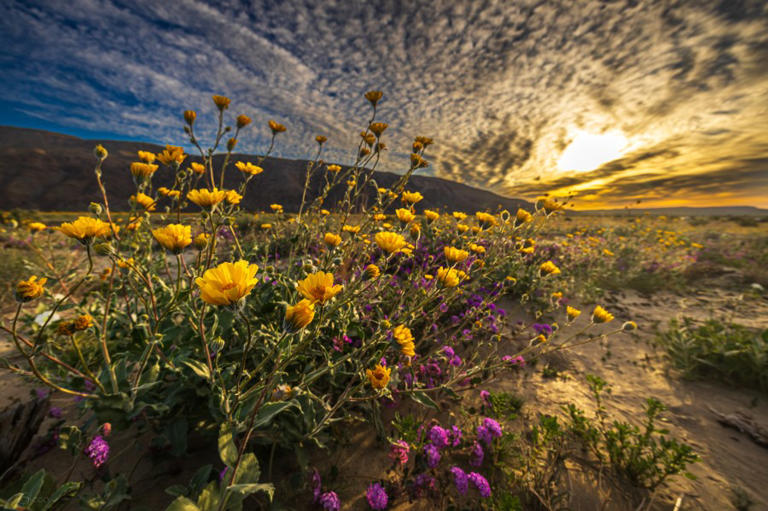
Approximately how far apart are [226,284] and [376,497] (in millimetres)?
1539

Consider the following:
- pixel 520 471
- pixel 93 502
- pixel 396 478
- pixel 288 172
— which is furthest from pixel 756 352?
pixel 288 172

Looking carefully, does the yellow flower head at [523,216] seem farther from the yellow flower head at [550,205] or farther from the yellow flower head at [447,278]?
the yellow flower head at [447,278]

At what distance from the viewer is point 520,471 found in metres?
1.96

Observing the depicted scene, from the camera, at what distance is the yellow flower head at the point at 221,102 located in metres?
2.14

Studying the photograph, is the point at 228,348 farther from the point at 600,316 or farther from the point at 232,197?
the point at 600,316

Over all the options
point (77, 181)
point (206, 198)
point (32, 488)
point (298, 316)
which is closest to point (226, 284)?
point (298, 316)

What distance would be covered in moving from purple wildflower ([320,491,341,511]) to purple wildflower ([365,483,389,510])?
19 centimetres

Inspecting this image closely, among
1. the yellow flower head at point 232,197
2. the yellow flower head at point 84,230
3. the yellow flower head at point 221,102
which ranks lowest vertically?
the yellow flower head at point 84,230

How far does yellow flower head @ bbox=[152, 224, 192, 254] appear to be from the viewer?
1260mm

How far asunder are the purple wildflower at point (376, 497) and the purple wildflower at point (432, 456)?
35cm

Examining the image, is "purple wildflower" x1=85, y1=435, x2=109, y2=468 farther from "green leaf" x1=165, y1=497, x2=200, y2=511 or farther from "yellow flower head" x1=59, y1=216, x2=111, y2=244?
"yellow flower head" x1=59, y1=216, x2=111, y2=244

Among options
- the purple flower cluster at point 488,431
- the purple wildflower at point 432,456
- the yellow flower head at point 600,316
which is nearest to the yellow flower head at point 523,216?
the yellow flower head at point 600,316

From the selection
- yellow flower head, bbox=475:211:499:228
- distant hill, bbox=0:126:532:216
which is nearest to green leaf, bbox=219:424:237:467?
yellow flower head, bbox=475:211:499:228

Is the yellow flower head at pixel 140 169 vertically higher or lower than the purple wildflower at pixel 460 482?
higher
